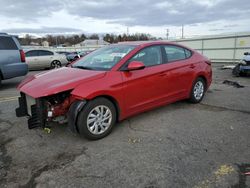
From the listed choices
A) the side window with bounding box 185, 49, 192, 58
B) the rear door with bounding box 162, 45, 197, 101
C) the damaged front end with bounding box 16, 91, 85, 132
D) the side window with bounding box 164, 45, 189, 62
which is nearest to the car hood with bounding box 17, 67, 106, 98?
the damaged front end with bounding box 16, 91, 85, 132

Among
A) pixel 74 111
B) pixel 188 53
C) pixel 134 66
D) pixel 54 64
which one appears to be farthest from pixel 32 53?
pixel 74 111

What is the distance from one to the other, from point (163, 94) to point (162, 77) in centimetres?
38

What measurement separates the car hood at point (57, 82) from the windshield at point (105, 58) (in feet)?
0.95

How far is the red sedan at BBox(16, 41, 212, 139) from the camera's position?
3535 mm

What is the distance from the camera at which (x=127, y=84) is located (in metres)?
3.99

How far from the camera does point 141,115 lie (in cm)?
489

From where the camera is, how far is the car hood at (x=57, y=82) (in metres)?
3.48

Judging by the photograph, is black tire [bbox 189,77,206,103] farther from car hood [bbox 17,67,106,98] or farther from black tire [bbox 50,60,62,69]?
black tire [bbox 50,60,62,69]

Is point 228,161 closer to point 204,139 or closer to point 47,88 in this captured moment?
point 204,139

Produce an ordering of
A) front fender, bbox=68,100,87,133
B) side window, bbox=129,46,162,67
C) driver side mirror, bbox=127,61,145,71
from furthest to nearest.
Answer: side window, bbox=129,46,162,67
driver side mirror, bbox=127,61,145,71
front fender, bbox=68,100,87,133

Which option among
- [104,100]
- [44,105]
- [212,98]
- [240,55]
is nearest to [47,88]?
[44,105]

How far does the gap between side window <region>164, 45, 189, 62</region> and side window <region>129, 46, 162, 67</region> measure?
0.27 m

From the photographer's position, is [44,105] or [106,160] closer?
[106,160]

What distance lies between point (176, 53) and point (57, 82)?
9.17 feet
